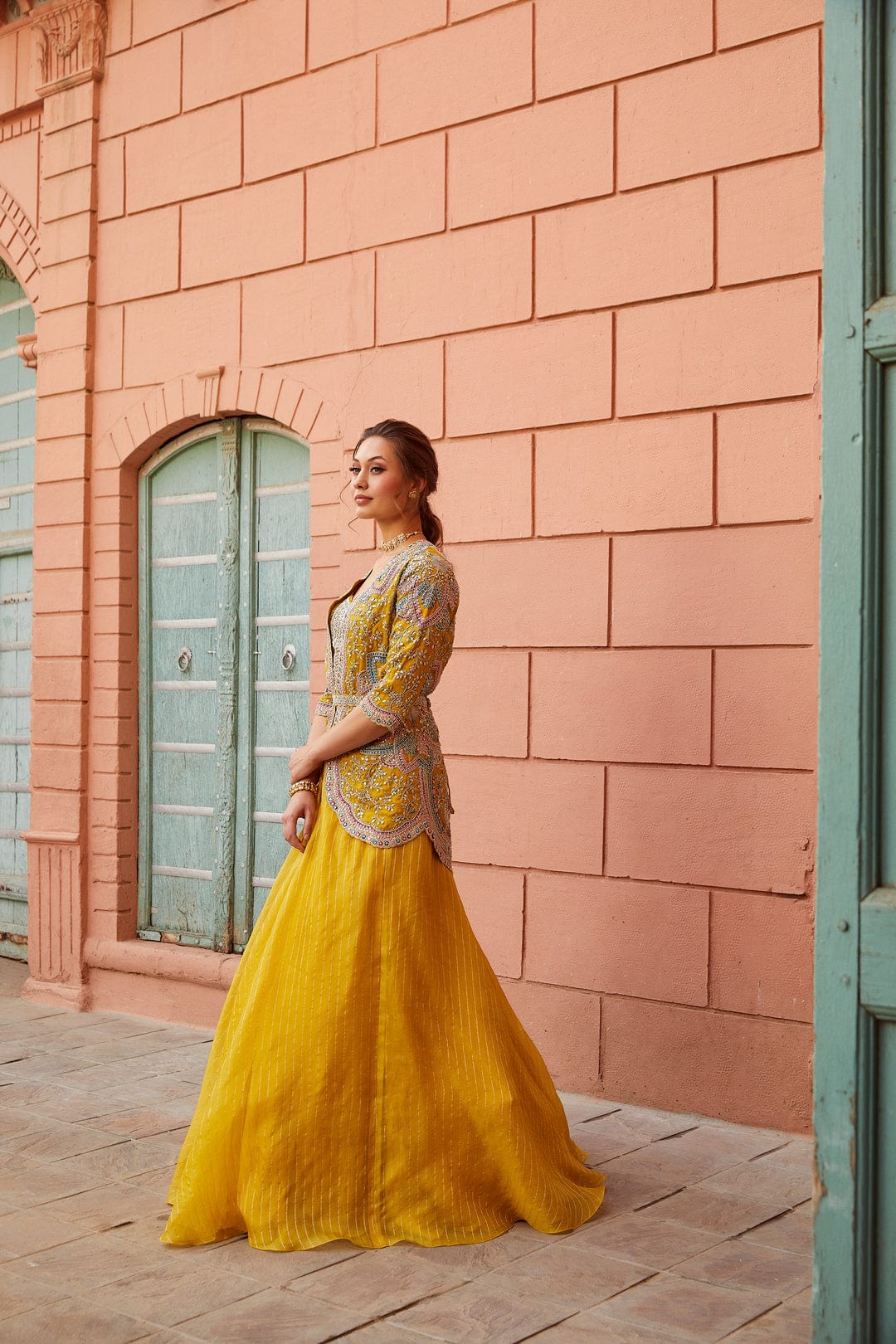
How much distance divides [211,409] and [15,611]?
2.13m

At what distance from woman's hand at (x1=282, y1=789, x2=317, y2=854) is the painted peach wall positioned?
1360mm

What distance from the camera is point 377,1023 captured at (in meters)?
3.23

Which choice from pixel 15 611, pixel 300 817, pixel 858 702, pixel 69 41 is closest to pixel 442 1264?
pixel 300 817

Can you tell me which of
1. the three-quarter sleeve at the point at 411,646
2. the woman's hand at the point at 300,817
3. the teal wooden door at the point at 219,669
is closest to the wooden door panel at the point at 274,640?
the teal wooden door at the point at 219,669

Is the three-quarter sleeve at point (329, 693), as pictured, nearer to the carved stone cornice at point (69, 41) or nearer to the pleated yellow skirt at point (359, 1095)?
the pleated yellow skirt at point (359, 1095)

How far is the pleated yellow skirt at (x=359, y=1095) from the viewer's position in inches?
124

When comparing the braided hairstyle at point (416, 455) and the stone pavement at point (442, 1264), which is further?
the braided hairstyle at point (416, 455)

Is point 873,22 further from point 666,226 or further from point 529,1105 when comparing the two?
point 529,1105

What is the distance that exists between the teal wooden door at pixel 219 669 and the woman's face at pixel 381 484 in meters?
2.07

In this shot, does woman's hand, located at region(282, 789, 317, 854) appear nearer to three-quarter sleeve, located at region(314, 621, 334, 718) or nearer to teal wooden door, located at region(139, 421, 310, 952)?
three-quarter sleeve, located at region(314, 621, 334, 718)

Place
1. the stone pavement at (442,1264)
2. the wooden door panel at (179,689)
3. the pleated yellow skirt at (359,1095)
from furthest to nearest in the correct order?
the wooden door panel at (179,689), the pleated yellow skirt at (359,1095), the stone pavement at (442,1264)

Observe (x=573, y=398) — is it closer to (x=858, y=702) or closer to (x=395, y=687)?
(x=395, y=687)

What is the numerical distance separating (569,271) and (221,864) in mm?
2805

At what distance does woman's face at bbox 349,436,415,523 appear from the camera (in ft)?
11.3
